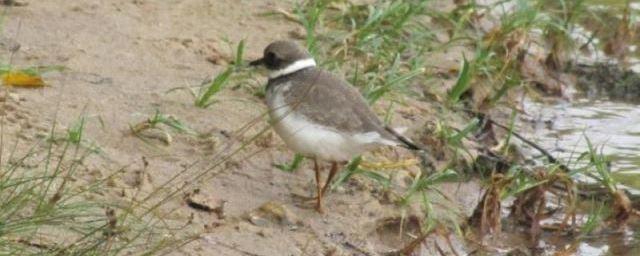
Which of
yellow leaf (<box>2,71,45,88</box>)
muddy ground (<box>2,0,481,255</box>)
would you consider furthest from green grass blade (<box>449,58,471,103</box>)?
yellow leaf (<box>2,71,45,88</box>)

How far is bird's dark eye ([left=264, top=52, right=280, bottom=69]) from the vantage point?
762cm

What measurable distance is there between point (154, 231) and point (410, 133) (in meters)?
2.68

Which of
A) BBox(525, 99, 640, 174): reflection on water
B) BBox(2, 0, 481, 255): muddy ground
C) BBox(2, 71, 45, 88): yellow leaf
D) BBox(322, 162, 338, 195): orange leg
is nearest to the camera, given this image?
BBox(2, 0, 481, 255): muddy ground

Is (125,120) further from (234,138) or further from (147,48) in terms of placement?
(147,48)

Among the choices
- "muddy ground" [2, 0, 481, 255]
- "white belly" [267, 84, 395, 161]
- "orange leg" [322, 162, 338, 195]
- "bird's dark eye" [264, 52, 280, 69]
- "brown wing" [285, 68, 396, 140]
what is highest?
"brown wing" [285, 68, 396, 140]

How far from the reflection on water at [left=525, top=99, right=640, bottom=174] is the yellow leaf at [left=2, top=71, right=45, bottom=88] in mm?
3055

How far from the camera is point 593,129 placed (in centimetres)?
967

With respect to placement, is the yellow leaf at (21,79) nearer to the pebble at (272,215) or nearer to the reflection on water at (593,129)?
the pebble at (272,215)

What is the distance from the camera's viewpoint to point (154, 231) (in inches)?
241

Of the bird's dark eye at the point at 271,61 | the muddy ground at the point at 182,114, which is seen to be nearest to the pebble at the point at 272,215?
the muddy ground at the point at 182,114

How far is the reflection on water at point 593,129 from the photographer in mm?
9133

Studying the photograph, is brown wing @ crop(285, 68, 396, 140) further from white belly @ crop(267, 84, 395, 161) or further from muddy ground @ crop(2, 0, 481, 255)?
muddy ground @ crop(2, 0, 481, 255)

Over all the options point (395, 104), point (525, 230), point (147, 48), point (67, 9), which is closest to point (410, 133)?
point (395, 104)

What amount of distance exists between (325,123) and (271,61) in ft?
2.22
